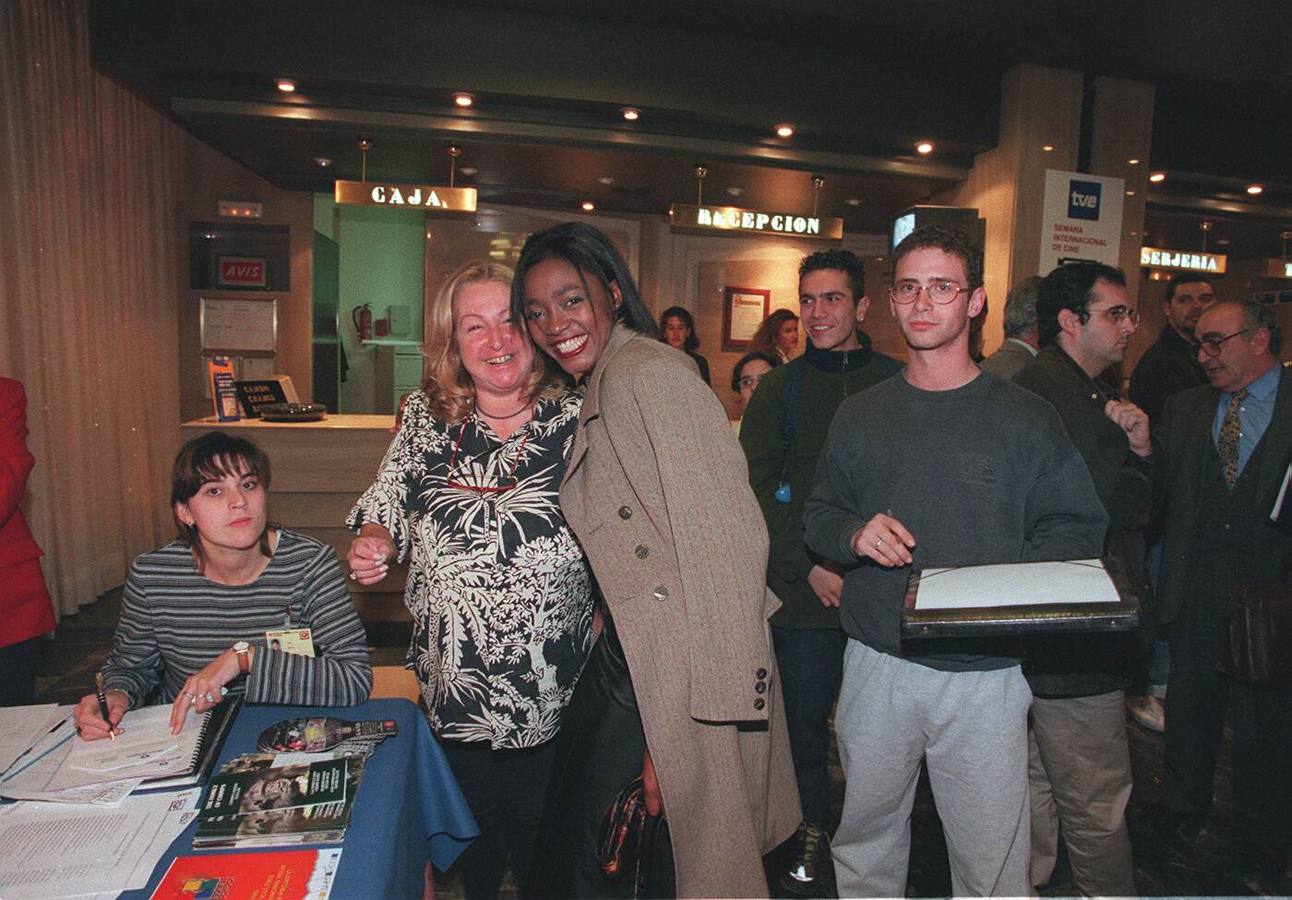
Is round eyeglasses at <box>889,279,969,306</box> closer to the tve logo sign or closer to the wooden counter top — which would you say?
the wooden counter top

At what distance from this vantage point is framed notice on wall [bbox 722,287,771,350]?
7945 mm

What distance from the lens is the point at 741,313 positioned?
7.96m

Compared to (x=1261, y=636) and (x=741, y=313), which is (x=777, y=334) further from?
(x=741, y=313)

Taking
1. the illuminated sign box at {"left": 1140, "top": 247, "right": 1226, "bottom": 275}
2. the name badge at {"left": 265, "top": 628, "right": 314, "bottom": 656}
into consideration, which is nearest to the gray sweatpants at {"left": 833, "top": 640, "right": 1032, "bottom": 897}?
the name badge at {"left": 265, "top": 628, "right": 314, "bottom": 656}

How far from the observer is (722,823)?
Answer: 1368 mm

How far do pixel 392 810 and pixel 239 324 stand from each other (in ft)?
20.9

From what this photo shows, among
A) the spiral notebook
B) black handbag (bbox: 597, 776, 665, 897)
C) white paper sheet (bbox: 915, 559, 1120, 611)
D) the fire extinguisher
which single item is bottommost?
black handbag (bbox: 597, 776, 665, 897)

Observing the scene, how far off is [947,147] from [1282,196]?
3.35m

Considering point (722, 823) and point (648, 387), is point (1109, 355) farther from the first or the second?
point (722, 823)

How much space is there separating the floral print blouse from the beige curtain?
146 inches

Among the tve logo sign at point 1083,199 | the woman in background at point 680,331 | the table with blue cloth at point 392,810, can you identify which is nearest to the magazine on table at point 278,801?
the table with blue cloth at point 392,810

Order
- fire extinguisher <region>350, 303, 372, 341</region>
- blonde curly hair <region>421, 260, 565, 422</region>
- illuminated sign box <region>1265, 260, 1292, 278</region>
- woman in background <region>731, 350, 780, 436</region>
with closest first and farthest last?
blonde curly hair <region>421, 260, 565, 422</region>
woman in background <region>731, 350, 780, 436</region>
illuminated sign box <region>1265, 260, 1292, 278</region>
fire extinguisher <region>350, 303, 372, 341</region>

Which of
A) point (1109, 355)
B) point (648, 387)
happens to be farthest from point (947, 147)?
point (648, 387)

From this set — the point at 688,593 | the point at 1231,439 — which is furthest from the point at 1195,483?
the point at 688,593
